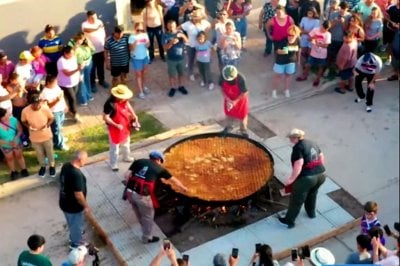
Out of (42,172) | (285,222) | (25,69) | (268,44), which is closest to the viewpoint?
(285,222)

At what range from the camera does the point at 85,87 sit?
1325cm

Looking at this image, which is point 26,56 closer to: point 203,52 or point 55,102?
point 55,102

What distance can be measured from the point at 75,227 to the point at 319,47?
6289 millimetres

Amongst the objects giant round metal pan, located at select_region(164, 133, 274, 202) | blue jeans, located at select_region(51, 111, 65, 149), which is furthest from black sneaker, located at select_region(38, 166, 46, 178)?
giant round metal pan, located at select_region(164, 133, 274, 202)

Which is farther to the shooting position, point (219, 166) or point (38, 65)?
point (38, 65)

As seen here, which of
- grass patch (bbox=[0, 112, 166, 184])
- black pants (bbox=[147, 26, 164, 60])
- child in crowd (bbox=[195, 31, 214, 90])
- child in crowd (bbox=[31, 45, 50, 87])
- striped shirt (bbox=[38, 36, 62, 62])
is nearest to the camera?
grass patch (bbox=[0, 112, 166, 184])

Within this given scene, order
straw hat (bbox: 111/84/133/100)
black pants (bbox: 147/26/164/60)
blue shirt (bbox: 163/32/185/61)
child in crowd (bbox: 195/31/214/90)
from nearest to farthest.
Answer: straw hat (bbox: 111/84/133/100) < blue shirt (bbox: 163/32/185/61) < child in crowd (bbox: 195/31/214/90) < black pants (bbox: 147/26/164/60)

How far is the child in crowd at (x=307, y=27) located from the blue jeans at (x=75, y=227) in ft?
21.1

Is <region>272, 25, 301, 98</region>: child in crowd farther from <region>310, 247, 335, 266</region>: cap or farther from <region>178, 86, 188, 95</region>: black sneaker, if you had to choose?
<region>310, 247, 335, 266</region>: cap

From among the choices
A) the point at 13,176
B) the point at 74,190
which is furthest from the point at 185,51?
the point at 74,190

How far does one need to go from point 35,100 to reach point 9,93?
1.05 meters

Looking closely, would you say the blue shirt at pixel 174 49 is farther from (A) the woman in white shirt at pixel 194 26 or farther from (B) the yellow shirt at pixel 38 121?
(B) the yellow shirt at pixel 38 121

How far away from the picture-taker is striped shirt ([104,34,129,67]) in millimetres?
12977

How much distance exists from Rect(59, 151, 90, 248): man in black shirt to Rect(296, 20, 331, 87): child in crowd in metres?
5.96
